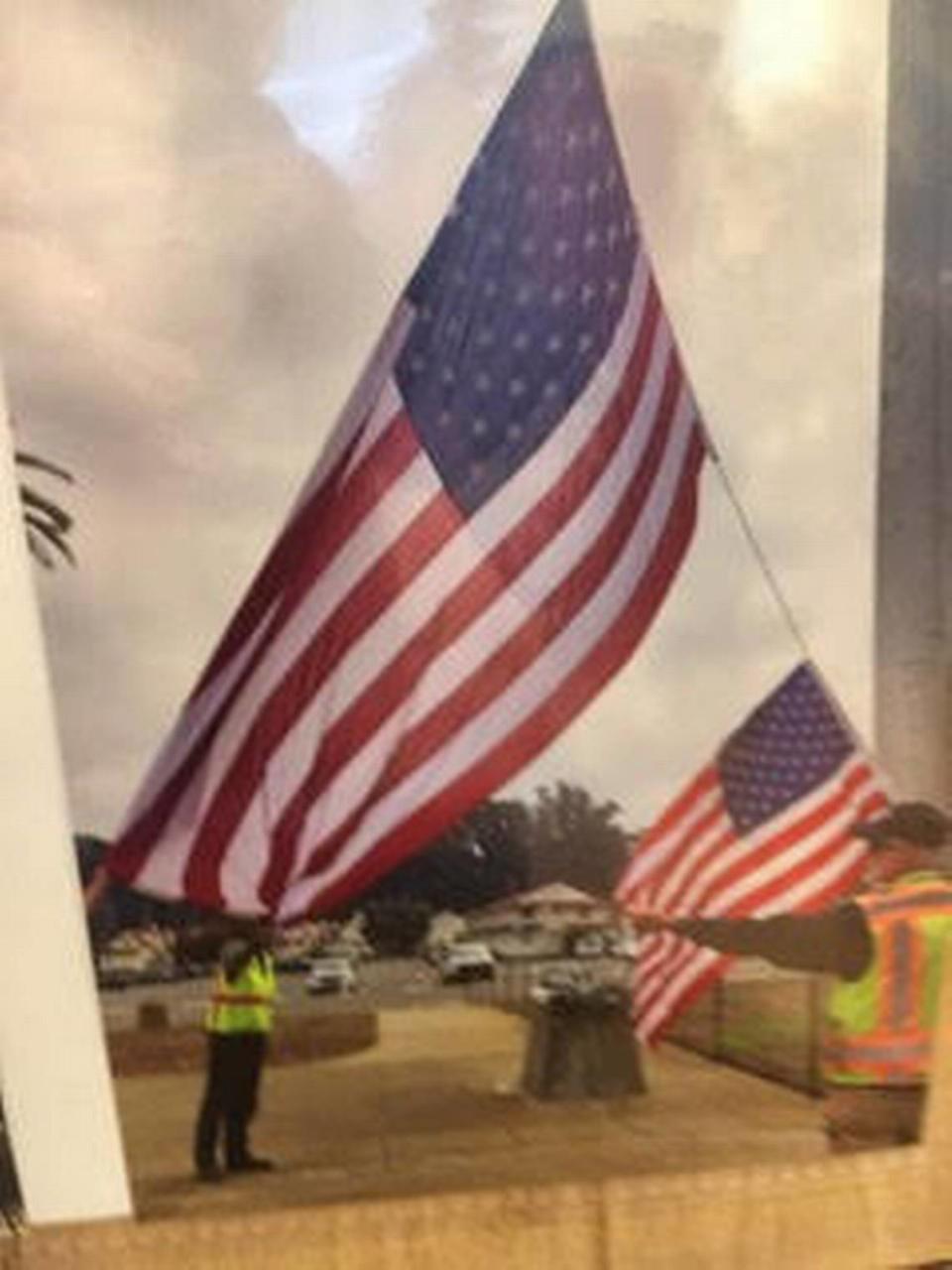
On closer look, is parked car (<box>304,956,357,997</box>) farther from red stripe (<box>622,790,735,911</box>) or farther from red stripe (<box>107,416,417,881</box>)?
red stripe (<box>622,790,735,911</box>)

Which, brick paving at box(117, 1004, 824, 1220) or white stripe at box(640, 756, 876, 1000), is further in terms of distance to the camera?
white stripe at box(640, 756, 876, 1000)

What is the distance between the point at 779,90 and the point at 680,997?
845 mm

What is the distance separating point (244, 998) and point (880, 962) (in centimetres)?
62

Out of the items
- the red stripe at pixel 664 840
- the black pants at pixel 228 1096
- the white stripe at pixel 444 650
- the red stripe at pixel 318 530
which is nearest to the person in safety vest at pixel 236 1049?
the black pants at pixel 228 1096

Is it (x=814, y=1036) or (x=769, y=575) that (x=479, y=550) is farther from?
(x=814, y=1036)

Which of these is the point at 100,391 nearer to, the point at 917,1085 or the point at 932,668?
the point at 932,668

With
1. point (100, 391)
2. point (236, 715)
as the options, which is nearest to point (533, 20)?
point (100, 391)

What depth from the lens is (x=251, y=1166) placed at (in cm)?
155

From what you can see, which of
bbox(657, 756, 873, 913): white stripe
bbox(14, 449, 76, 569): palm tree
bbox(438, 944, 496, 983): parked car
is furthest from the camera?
bbox(657, 756, 873, 913): white stripe

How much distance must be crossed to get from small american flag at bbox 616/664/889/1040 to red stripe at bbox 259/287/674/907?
0.23 metres

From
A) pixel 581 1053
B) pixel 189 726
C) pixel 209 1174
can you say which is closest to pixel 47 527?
pixel 189 726

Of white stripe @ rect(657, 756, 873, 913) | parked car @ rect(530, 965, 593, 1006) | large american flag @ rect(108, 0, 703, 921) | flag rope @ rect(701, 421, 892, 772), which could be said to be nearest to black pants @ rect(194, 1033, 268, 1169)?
large american flag @ rect(108, 0, 703, 921)

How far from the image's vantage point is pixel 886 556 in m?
1.73

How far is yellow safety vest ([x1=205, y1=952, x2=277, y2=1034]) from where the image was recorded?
153cm
